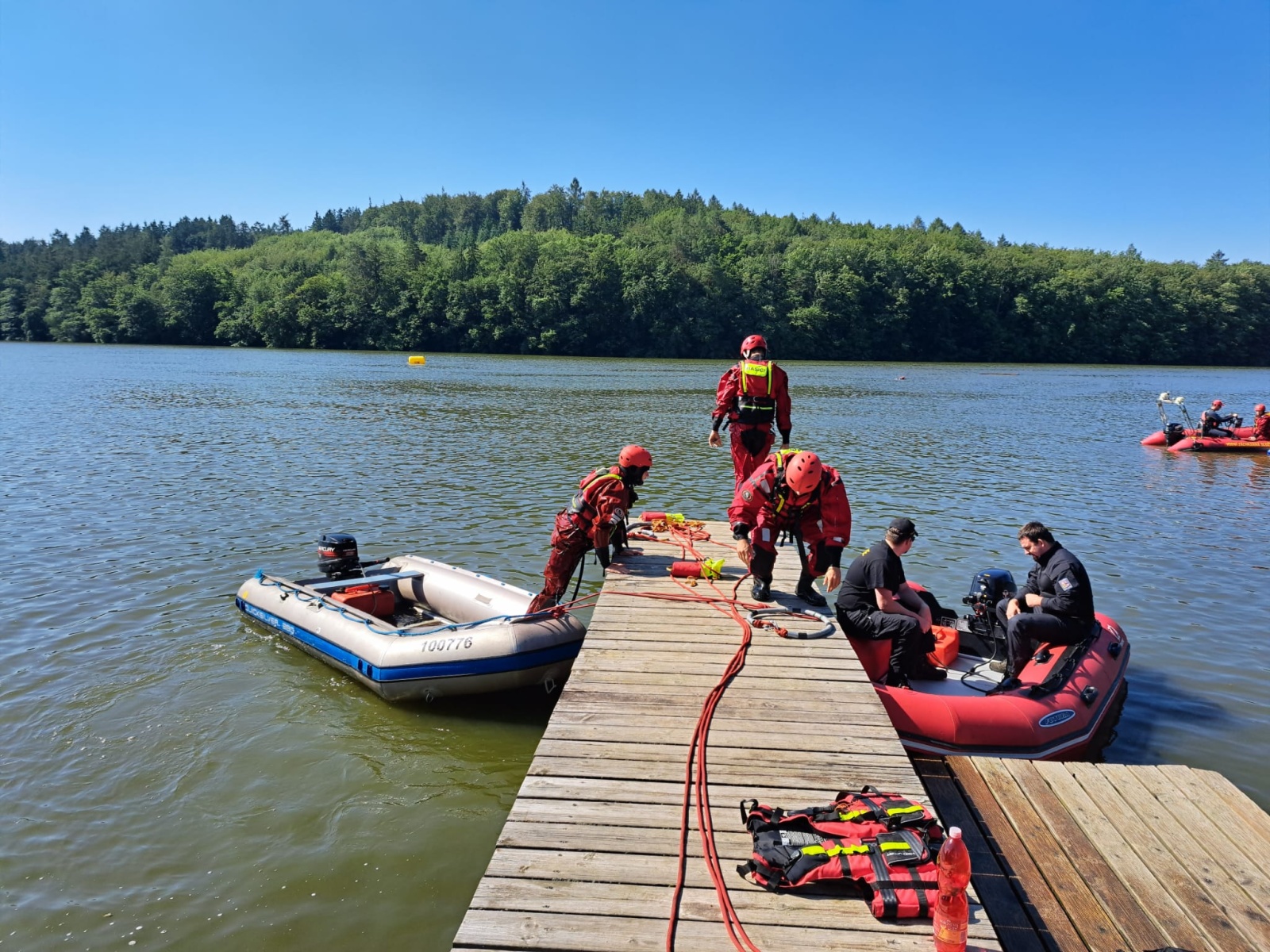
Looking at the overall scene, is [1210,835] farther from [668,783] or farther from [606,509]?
[606,509]

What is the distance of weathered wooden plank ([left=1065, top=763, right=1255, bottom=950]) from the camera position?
3.41 meters

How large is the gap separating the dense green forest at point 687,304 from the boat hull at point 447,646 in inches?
2635

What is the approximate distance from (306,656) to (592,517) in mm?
3361

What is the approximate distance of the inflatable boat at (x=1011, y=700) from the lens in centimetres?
531

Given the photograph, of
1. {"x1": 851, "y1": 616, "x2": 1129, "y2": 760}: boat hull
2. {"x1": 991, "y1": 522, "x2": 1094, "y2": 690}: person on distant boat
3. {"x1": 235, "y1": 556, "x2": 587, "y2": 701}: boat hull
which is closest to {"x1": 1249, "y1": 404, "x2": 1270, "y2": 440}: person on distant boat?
{"x1": 851, "y1": 616, "x2": 1129, "y2": 760}: boat hull

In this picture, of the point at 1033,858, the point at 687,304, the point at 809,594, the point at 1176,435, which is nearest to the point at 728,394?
the point at 809,594

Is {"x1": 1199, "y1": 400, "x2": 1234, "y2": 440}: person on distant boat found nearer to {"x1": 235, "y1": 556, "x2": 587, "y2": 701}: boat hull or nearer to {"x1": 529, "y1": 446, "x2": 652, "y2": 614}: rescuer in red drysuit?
{"x1": 529, "y1": 446, "x2": 652, "y2": 614}: rescuer in red drysuit

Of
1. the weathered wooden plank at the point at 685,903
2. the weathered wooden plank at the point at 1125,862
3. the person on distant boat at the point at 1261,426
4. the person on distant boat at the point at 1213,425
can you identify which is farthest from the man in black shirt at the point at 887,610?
the person on distant boat at the point at 1261,426

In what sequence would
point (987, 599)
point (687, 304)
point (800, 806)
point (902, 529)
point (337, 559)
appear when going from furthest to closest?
point (687, 304)
point (337, 559)
point (987, 599)
point (902, 529)
point (800, 806)

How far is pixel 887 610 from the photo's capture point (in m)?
6.17

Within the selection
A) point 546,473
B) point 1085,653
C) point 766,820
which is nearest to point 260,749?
point 766,820

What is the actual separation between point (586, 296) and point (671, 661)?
71805 mm

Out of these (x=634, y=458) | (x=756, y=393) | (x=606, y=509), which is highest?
(x=756, y=393)

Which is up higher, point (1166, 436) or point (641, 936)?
point (1166, 436)
